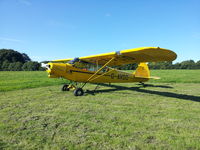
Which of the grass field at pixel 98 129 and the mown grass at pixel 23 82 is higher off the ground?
the mown grass at pixel 23 82

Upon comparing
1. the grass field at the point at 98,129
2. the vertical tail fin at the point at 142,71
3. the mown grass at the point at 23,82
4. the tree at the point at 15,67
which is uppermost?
the tree at the point at 15,67

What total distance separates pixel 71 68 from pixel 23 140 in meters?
5.35

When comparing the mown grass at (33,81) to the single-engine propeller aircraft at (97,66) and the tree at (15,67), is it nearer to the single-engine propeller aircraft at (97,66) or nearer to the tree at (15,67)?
the single-engine propeller aircraft at (97,66)

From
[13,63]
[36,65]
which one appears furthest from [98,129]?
[13,63]

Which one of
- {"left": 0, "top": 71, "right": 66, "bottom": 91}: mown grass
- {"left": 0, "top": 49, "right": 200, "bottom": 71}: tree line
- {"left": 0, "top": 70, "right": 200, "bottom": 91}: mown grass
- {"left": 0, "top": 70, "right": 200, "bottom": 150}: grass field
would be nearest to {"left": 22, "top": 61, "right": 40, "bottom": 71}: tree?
{"left": 0, "top": 49, "right": 200, "bottom": 71}: tree line

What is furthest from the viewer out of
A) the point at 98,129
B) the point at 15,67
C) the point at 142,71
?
the point at 15,67

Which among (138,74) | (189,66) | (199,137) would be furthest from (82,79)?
(189,66)

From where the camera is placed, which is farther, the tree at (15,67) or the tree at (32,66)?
the tree at (15,67)

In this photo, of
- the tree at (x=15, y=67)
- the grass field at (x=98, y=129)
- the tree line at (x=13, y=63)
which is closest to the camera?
the grass field at (x=98, y=129)

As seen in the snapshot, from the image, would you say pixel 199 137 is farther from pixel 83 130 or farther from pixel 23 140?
pixel 23 140

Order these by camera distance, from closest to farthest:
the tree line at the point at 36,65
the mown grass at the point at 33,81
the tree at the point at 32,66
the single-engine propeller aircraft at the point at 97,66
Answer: the single-engine propeller aircraft at the point at 97,66, the mown grass at the point at 33,81, the tree line at the point at 36,65, the tree at the point at 32,66

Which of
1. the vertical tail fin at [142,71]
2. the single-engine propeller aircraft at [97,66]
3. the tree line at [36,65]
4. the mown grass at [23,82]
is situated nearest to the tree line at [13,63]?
the tree line at [36,65]

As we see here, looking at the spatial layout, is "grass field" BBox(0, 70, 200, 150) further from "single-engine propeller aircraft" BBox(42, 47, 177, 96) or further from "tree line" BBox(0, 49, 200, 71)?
"tree line" BBox(0, 49, 200, 71)

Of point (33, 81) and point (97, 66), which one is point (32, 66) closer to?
point (33, 81)
